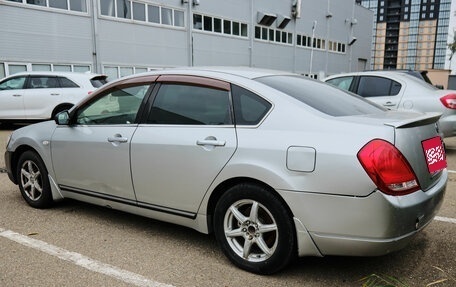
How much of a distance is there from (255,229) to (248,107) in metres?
0.91

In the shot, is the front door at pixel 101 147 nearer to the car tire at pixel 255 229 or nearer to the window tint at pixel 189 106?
the window tint at pixel 189 106

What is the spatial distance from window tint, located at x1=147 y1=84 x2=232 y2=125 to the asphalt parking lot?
1.09m

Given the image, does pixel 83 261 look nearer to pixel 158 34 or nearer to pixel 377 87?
pixel 377 87

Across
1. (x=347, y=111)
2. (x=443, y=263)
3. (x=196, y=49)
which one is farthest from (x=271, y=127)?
(x=196, y=49)

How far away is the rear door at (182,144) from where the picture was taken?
3195 mm

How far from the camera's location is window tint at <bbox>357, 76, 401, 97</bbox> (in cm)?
784

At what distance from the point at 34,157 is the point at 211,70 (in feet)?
7.58

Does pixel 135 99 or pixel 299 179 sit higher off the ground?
pixel 135 99

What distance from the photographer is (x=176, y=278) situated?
302 centimetres

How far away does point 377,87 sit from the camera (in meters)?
8.07

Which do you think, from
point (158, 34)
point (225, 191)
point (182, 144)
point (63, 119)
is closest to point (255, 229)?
point (225, 191)

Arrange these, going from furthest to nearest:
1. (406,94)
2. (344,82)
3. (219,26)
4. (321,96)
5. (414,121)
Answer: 1. (219,26)
2. (344,82)
3. (406,94)
4. (321,96)
5. (414,121)

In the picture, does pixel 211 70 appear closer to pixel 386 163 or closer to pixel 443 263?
pixel 386 163

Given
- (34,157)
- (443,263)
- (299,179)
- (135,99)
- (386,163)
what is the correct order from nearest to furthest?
(386,163) < (299,179) < (443,263) < (135,99) < (34,157)
